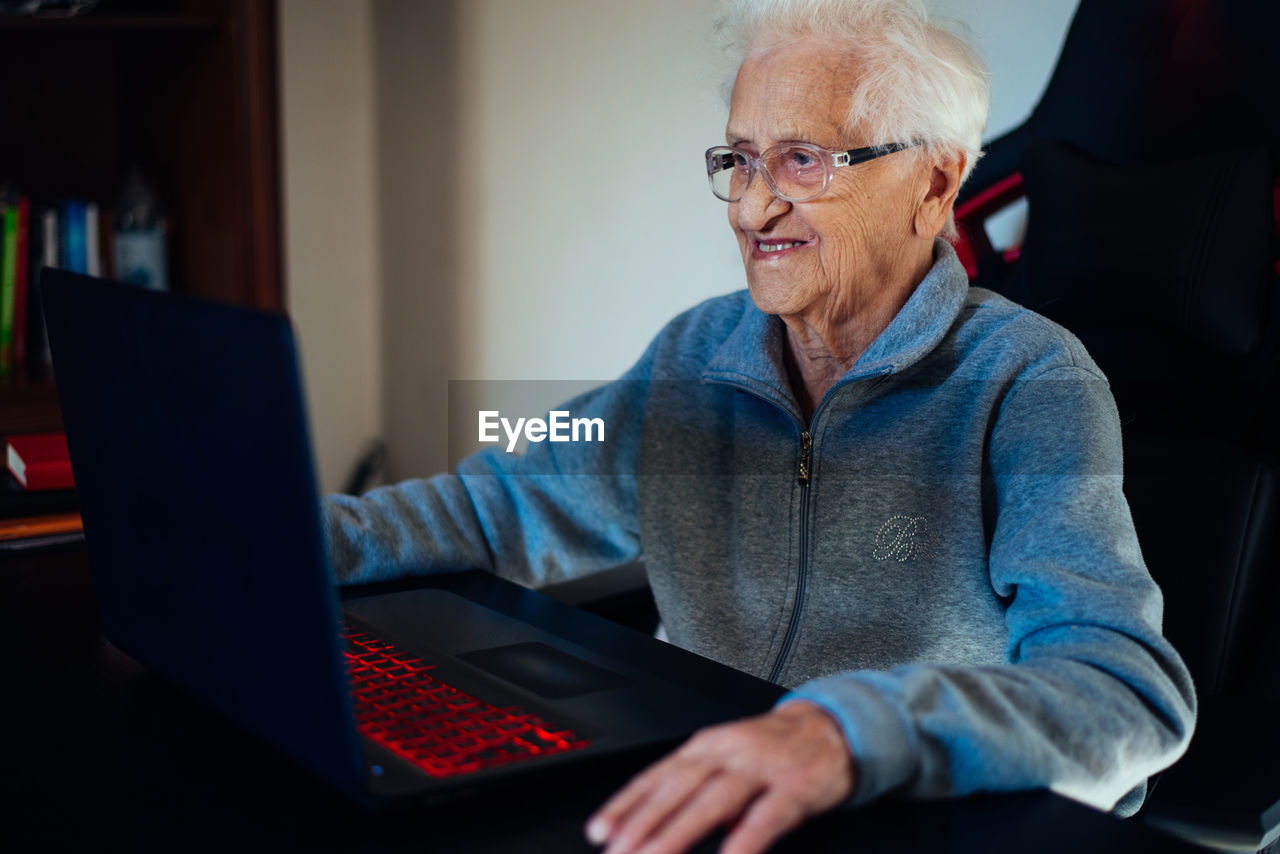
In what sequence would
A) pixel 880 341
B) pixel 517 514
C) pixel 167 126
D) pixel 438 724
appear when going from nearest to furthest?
1. pixel 438 724
2. pixel 880 341
3. pixel 517 514
4. pixel 167 126

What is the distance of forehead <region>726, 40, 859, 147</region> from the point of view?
3.79 feet

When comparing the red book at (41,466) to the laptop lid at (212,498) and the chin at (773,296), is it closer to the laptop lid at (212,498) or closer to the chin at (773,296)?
the laptop lid at (212,498)

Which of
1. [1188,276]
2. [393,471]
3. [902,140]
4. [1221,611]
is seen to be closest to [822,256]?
[902,140]

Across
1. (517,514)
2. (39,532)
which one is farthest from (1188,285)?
(39,532)

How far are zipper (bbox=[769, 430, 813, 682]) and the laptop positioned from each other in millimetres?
268

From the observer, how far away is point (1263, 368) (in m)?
1.17

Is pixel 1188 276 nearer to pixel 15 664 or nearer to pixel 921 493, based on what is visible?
pixel 921 493

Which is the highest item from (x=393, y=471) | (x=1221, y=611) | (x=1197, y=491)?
(x=1197, y=491)

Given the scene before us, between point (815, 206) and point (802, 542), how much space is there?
0.32 meters

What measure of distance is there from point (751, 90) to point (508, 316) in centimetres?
133

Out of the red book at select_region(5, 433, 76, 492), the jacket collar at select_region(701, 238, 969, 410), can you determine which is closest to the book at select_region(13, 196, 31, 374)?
the red book at select_region(5, 433, 76, 492)

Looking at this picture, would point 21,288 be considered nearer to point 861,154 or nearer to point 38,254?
point 38,254

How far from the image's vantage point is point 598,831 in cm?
62

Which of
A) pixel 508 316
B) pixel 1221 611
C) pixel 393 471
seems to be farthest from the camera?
pixel 393 471
